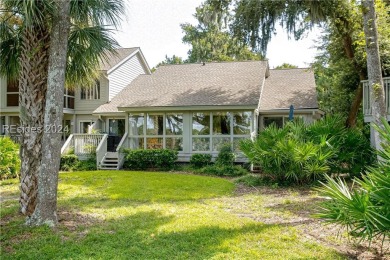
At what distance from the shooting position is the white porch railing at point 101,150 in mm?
15234

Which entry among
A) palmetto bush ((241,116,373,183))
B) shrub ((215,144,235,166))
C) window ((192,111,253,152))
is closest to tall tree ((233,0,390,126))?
window ((192,111,253,152))

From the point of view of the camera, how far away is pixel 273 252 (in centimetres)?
452

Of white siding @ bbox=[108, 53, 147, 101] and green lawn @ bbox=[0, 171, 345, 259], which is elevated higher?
white siding @ bbox=[108, 53, 147, 101]

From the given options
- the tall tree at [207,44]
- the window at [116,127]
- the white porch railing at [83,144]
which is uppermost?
the tall tree at [207,44]

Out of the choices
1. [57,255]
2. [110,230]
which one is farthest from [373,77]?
[57,255]

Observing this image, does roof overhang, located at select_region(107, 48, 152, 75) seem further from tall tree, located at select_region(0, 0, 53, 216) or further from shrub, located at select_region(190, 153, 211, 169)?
tall tree, located at select_region(0, 0, 53, 216)

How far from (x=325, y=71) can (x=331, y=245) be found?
15.0 meters

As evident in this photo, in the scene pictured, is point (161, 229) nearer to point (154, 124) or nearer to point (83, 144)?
point (154, 124)

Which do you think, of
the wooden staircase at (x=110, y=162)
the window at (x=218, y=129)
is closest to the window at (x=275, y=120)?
→ the window at (x=218, y=129)

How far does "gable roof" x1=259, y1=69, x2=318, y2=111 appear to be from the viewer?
1594cm

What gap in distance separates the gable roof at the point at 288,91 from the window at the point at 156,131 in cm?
448

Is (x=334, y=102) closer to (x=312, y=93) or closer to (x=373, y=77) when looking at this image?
(x=312, y=93)

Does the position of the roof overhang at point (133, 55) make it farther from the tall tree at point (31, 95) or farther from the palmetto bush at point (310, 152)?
the tall tree at point (31, 95)

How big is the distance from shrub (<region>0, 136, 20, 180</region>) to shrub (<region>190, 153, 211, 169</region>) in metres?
7.46
